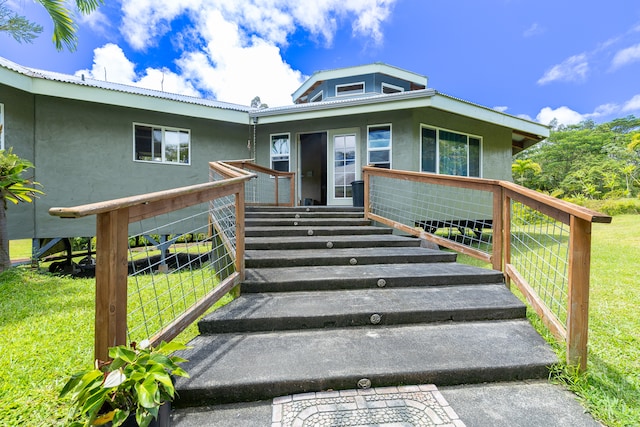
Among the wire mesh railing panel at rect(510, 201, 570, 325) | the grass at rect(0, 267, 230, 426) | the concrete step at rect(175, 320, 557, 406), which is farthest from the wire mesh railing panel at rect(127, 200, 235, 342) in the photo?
the wire mesh railing panel at rect(510, 201, 570, 325)

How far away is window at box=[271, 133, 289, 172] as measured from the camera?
26.1 feet

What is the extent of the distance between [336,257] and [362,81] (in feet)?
30.9

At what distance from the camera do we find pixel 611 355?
2049 mm

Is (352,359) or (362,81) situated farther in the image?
(362,81)

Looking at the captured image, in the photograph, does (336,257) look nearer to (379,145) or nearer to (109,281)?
(109,281)

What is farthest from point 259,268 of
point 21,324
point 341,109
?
point 341,109

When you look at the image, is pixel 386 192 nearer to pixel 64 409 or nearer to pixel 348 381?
pixel 348 381

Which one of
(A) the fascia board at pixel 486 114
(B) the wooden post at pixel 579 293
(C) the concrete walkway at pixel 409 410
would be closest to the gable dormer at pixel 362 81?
Answer: (A) the fascia board at pixel 486 114

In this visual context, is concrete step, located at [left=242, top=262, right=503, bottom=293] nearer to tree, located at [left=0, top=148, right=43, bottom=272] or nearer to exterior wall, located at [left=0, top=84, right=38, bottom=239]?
tree, located at [left=0, top=148, right=43, bottom=272]

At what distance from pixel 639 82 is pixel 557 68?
2674cm

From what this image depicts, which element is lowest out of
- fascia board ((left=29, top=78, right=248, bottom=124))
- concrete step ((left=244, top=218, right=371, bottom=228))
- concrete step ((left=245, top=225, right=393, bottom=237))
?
concrete step ((left=245, top=225, right=393, bottom=237))

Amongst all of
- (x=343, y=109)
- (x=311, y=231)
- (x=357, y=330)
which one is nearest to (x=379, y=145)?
(x=343, y=109)

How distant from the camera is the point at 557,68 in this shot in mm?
45219

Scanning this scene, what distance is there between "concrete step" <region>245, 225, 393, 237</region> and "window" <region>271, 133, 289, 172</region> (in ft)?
12.5
